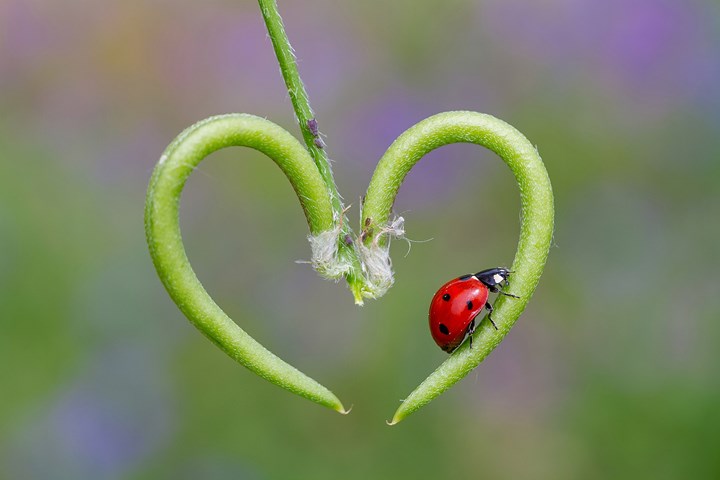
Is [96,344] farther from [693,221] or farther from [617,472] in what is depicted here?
[693,221]

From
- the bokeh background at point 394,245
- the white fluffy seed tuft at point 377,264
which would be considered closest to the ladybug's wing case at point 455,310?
the white fluffy seed tuft at point 377,264

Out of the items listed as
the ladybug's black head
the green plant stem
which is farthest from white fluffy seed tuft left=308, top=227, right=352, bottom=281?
the ladybug's black head

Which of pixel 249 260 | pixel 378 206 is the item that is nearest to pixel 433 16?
pixel 249 260

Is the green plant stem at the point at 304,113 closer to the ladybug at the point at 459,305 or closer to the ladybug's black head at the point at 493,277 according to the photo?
the ladybug at the point at 459,305

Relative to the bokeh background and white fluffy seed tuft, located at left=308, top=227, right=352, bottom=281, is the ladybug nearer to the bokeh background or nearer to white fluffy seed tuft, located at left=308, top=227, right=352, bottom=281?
white fluffy seed tuft, located at left=308, top=227, right=352, bottom=281

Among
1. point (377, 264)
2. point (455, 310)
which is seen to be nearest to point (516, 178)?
point (377, 264)

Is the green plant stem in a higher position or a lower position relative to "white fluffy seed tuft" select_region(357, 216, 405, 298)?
higher

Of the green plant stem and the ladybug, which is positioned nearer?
the green plant stem

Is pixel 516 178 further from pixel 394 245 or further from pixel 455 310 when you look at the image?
pixel 394 245
